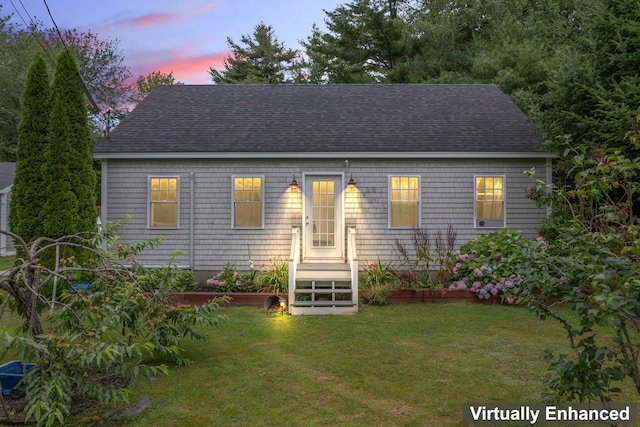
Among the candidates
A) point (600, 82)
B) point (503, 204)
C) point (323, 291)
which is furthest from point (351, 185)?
point (600, 82)

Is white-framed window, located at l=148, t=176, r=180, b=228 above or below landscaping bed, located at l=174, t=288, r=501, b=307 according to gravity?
above

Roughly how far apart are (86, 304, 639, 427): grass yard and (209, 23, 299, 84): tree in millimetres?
25787

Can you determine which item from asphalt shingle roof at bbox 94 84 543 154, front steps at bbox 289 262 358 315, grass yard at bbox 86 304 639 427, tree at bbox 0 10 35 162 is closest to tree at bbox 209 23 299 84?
tree at bbox 0 10 35 162

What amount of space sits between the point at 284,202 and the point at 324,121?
99.3 inches

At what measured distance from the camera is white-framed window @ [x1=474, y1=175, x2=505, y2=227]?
31.9 feet

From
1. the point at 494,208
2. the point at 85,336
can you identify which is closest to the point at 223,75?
the point at 494,208

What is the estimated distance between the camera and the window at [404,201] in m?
9.71

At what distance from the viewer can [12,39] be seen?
2983cm

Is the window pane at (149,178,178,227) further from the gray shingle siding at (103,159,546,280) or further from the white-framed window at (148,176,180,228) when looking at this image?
the gray shingle siding at (103,159,546,280)

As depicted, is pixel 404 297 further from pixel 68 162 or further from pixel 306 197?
pixel 68 162

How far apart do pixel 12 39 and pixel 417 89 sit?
31737mm

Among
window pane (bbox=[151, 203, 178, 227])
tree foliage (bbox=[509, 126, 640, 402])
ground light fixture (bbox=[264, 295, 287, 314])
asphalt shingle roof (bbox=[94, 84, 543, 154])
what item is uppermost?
asphalt shingle roof (bbox=[94, 84, 543, 154])

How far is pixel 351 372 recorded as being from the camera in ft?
15.5

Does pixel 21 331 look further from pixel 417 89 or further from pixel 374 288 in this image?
pixel 417 89
